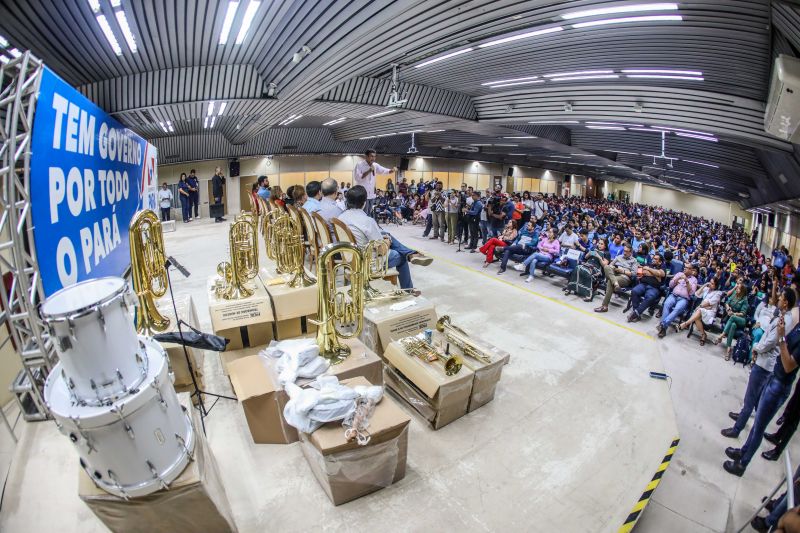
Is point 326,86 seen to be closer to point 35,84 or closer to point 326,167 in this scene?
point 35,84

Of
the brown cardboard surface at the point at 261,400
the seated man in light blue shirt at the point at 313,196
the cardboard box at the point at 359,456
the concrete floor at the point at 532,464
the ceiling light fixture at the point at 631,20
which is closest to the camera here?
the cardboard box at the point at 359,456

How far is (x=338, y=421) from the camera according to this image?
7.73 feet

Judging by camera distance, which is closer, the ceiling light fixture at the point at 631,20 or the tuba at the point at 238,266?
the tuba at the point at 238,266

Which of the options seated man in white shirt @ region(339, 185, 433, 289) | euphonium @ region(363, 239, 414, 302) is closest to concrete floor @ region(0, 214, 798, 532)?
euphonium @ region(363, 239, 414, 302)

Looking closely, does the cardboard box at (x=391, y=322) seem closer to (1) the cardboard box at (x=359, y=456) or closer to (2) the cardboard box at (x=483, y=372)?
(2) the cardboard box at (x=483, y=372)

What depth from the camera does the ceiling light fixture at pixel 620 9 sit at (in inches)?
165

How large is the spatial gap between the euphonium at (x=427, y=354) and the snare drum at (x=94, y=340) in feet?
6.90

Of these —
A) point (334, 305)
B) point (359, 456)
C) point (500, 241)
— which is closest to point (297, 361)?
point (334, 305)

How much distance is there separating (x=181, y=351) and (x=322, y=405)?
1548 millimetres

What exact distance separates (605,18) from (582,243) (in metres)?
4.52

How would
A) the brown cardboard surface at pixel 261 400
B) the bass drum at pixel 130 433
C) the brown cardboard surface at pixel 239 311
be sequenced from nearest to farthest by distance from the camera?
1. the bass drum at pixel 130 433
2. the brown cardboard surface at pixel 261 400
3. the brown cardboard surface at pixel 239 311

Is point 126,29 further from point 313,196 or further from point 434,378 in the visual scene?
point 434,378

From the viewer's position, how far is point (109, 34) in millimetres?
4793

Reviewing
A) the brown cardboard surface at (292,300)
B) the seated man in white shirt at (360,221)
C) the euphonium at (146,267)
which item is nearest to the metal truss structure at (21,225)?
the euphonium at (146,267)
